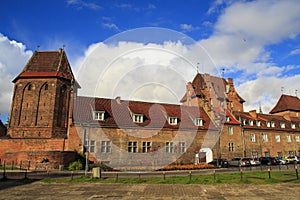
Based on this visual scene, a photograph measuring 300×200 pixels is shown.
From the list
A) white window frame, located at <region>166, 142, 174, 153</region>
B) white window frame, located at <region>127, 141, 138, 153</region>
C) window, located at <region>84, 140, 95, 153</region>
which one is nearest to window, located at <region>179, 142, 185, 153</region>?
white window frame, located at <region>166, 142, 174, 153</region>

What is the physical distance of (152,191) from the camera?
14125 mm

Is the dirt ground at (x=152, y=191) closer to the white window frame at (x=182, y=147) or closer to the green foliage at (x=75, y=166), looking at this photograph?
the green foliage at (x=75, y=166)

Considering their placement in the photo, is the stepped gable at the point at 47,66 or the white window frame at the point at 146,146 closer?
the white window frame at the point at 146,146

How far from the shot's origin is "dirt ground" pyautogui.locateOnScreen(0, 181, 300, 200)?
12.6m

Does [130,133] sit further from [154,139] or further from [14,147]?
[14,147]

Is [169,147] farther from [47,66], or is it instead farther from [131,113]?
[47,66]

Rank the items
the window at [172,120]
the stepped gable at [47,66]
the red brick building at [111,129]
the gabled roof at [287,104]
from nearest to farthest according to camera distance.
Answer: the red brick building at [111,129] < the window at [172,120] < the stepped gable at [47,66] < the gabled roof at [287,104]

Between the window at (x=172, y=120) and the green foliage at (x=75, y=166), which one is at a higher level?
the window at (x=172, y=120)

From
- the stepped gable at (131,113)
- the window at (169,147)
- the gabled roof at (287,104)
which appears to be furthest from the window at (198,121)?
the gabled roof at (287,104)

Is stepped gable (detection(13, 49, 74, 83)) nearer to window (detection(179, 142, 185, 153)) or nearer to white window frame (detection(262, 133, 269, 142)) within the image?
window (detection(179, 142, 185, 153))

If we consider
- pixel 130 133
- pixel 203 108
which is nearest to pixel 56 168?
pixel 130 133

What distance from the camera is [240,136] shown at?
4425 centimetres

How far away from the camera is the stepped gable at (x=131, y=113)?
3442 cm

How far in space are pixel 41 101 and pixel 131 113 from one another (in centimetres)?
1543
